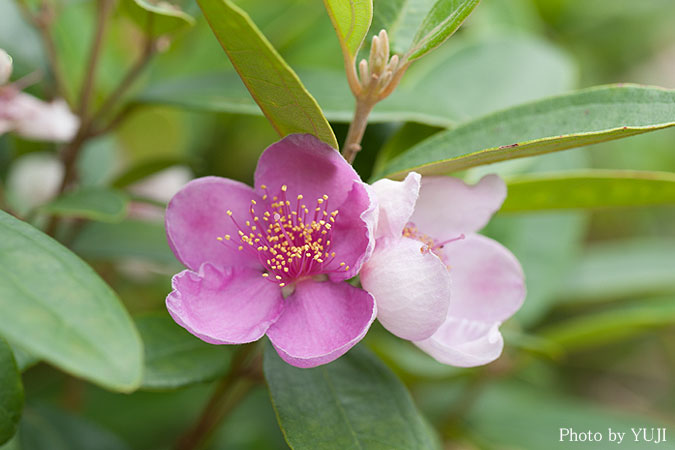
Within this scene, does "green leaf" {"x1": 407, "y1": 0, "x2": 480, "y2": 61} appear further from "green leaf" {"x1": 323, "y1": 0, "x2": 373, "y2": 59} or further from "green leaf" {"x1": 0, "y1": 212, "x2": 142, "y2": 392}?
"green leaf" {"x1": 0, "y1": 212, "x2": 142, "y2": 392}

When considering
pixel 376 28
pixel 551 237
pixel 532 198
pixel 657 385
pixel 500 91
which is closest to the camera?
pixel 376 28

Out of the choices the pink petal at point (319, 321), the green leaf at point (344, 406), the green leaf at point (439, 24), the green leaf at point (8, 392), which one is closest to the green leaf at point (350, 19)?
the green leaf at point (439, 24)

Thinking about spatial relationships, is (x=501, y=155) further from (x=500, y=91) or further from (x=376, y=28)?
(x=500, y=91)

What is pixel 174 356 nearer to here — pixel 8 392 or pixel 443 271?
pixel 8 392

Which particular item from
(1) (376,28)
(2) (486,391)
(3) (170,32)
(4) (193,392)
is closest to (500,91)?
(1) (376,28)

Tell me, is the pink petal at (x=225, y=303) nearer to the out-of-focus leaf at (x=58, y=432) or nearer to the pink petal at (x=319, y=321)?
the pink petal at (x=319, y=321)
